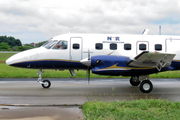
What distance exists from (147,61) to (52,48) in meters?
5.40

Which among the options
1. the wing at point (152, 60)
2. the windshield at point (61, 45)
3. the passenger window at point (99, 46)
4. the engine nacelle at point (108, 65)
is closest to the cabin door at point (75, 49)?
the windshield at point (61, 45)

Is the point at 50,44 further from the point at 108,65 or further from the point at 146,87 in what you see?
the point at 146,87

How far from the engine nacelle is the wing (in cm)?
41

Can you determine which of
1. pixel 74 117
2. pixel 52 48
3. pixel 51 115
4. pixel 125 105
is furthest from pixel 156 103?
pixel 52 48

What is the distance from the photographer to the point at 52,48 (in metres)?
12.9

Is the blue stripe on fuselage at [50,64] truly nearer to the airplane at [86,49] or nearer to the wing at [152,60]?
the airplane at [86,49]

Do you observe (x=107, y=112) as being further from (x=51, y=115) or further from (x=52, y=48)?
(x=52, y=48)

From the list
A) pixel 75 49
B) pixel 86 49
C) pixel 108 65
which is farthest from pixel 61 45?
pixel 108 65

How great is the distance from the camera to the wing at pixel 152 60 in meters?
10.6

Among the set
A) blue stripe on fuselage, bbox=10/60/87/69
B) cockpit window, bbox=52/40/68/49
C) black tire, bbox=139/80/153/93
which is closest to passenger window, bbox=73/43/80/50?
cockpit window, bbox=52/40/68/49

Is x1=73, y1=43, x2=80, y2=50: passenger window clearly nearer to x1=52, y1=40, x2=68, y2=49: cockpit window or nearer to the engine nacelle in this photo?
x1=52, y1=40, x2=68, y2=49: cockpit window

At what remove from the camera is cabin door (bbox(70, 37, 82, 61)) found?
41.9ft

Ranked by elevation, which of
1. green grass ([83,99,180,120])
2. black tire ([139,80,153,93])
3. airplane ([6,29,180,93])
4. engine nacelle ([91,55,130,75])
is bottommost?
green grass ([83,99,180,120])

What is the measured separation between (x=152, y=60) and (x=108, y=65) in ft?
7.39
